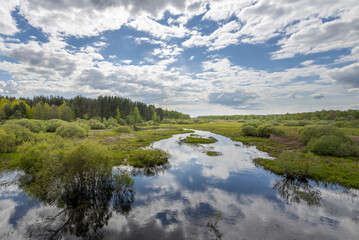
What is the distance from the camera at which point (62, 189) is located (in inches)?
606

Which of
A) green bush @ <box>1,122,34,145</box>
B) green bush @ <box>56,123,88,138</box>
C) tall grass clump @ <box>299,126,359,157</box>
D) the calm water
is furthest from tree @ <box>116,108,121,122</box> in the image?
tall grass clump @ <box>299,126,359,157</box>

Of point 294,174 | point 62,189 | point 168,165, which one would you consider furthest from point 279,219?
point 62,189

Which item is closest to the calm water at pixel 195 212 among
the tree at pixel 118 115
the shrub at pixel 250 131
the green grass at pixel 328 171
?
the green grass at pixel 328 171

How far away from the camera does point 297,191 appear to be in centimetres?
1652

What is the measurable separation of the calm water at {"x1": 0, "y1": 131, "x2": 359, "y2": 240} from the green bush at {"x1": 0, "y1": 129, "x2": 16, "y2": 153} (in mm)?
11353

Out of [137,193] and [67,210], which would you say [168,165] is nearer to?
[137,193]

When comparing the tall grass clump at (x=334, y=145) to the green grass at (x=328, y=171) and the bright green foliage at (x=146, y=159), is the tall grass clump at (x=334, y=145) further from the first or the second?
the bright green foliage at (x=146, y=159)

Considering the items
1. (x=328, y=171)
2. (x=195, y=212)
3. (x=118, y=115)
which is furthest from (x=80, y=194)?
(x=118, y=115)

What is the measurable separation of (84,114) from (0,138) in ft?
300

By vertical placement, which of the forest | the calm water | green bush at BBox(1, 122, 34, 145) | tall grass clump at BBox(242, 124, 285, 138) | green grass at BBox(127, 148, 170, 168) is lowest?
the calm water

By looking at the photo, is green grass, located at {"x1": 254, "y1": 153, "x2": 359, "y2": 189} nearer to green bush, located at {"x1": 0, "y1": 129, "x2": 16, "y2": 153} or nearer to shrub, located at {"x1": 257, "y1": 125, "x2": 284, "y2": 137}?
shrub, located at {"x1": 257, "y1": 125, "x2": 284, "y2": 137}

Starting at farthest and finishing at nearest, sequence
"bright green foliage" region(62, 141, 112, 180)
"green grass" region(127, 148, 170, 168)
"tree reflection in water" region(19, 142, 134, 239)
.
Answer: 1. "green grass" region(127, 148, 170, 168)
2. "bright green foliage" region(62, 141, 112, 180)
3. "tree reflection in water" region(19, 142, 134, 239)

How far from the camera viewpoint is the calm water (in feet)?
35.3

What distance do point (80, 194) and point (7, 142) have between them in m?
24.1
